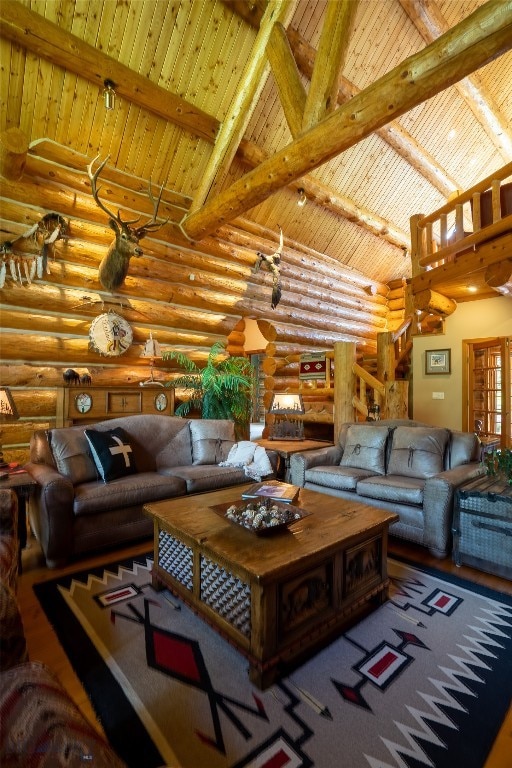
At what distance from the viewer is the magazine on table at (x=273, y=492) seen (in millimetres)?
2567

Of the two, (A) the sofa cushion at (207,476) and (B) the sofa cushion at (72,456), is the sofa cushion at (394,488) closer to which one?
(A) the sofa cushion at (207,476)

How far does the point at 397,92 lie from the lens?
2975mm

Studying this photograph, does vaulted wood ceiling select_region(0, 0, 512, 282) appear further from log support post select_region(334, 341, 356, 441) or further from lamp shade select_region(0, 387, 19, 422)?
lamp shade select_region(0, 387, 19, 422)

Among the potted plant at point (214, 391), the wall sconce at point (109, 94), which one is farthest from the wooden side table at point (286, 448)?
the wall sconce at point (109, 94)

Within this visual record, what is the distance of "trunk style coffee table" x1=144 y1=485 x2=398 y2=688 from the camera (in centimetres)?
170

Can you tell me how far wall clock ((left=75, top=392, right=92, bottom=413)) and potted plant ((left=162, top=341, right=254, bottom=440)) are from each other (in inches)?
46.8

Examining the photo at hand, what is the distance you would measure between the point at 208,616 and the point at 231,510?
564 millimetres

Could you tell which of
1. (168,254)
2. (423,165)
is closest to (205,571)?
(168,254)

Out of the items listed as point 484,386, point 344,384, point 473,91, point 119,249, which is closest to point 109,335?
point 119,249

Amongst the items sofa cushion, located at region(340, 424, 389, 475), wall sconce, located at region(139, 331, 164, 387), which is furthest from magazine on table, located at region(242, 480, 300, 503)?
wall sconce, located at region(139, 331, 164, 387)

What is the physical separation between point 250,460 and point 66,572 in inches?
76.3

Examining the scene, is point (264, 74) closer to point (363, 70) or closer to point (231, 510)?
point (363, 70)

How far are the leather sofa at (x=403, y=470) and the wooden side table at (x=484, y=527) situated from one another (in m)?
0.08

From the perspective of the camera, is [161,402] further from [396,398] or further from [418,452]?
[396,398]
